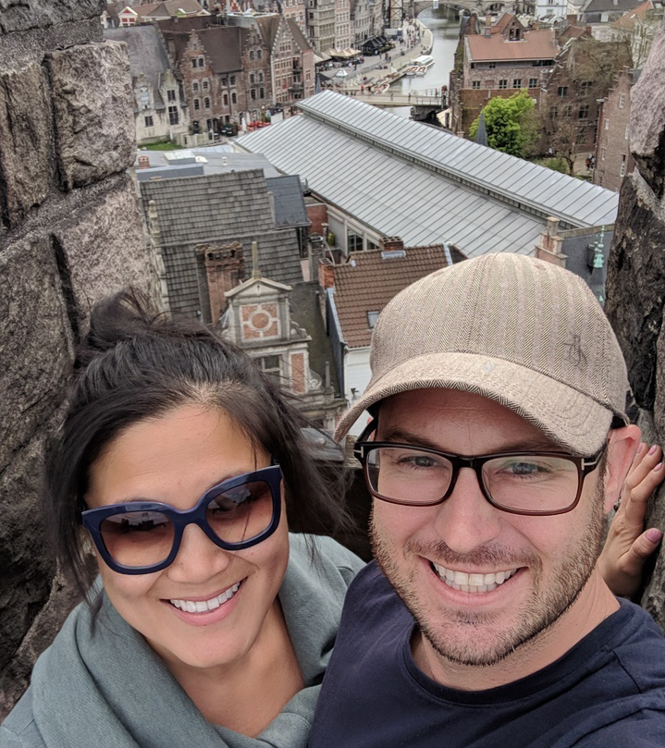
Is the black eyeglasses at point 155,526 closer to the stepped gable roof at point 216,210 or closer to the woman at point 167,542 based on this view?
the woman at point 167,542

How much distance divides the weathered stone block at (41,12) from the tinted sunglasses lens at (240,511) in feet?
3.58

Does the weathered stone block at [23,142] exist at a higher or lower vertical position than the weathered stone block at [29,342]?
higher

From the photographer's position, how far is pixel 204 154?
3272 centimetres

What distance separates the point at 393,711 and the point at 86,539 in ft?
2.38

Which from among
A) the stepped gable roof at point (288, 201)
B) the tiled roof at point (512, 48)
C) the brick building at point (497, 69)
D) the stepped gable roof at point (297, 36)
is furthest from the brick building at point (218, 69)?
the stepped gable roof at point (288, 201)

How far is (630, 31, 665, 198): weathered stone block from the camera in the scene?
2104 mm

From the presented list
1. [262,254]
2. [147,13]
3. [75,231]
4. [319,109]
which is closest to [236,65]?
[147,13]

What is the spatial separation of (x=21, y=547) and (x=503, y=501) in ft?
3.75

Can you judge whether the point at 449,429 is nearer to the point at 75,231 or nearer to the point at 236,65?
the point at 75,231

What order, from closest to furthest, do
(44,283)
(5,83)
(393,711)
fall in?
(393,711) → (5,83) → (44,283)

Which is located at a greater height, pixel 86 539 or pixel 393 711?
pixel 86 539

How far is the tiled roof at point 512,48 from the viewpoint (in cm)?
4950

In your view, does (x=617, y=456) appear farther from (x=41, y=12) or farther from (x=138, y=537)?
(x=41, y=12)

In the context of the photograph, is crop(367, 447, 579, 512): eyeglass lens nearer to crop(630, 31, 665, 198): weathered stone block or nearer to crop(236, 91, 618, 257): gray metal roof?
crop(630, 31, 665, 198): weathered stone block
